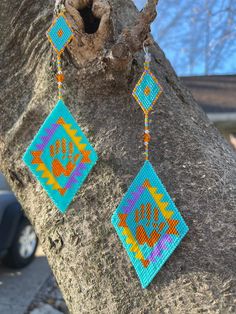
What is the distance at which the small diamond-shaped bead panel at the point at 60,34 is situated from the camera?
884 millimetres

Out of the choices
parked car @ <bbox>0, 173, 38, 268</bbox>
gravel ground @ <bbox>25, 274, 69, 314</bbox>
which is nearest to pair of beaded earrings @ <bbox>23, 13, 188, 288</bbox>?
gravel ground @ <bbox>25, 274, 69, 314</bbox>

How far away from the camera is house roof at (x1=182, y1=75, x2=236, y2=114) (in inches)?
151

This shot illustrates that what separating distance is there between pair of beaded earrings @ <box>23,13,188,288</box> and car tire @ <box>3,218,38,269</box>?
310 cm

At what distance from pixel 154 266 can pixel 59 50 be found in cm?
53

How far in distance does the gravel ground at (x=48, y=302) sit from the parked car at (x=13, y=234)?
381 millimetres

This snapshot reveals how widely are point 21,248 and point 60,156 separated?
323 cm

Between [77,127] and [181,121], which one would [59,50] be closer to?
[77,127]

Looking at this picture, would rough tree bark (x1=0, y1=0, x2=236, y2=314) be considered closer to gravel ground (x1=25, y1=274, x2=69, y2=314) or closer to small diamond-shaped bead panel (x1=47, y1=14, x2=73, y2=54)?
small diamond-shaped bead panel (x1=47, y1=14, x2=73, y2=54)

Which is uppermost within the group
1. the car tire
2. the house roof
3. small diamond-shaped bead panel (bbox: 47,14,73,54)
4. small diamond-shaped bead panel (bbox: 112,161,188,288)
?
small diamond-shaped bead panel (bbox: 47,14,73,54)

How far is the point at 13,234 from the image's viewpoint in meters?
3.72

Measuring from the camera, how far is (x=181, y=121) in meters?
0.94

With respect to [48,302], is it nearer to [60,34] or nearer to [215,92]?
[215,92]

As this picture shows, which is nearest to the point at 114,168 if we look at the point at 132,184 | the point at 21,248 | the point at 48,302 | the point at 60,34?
the point at 132,184

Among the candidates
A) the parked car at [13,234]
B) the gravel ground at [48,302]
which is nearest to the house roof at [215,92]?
the parked car at [13,234]
